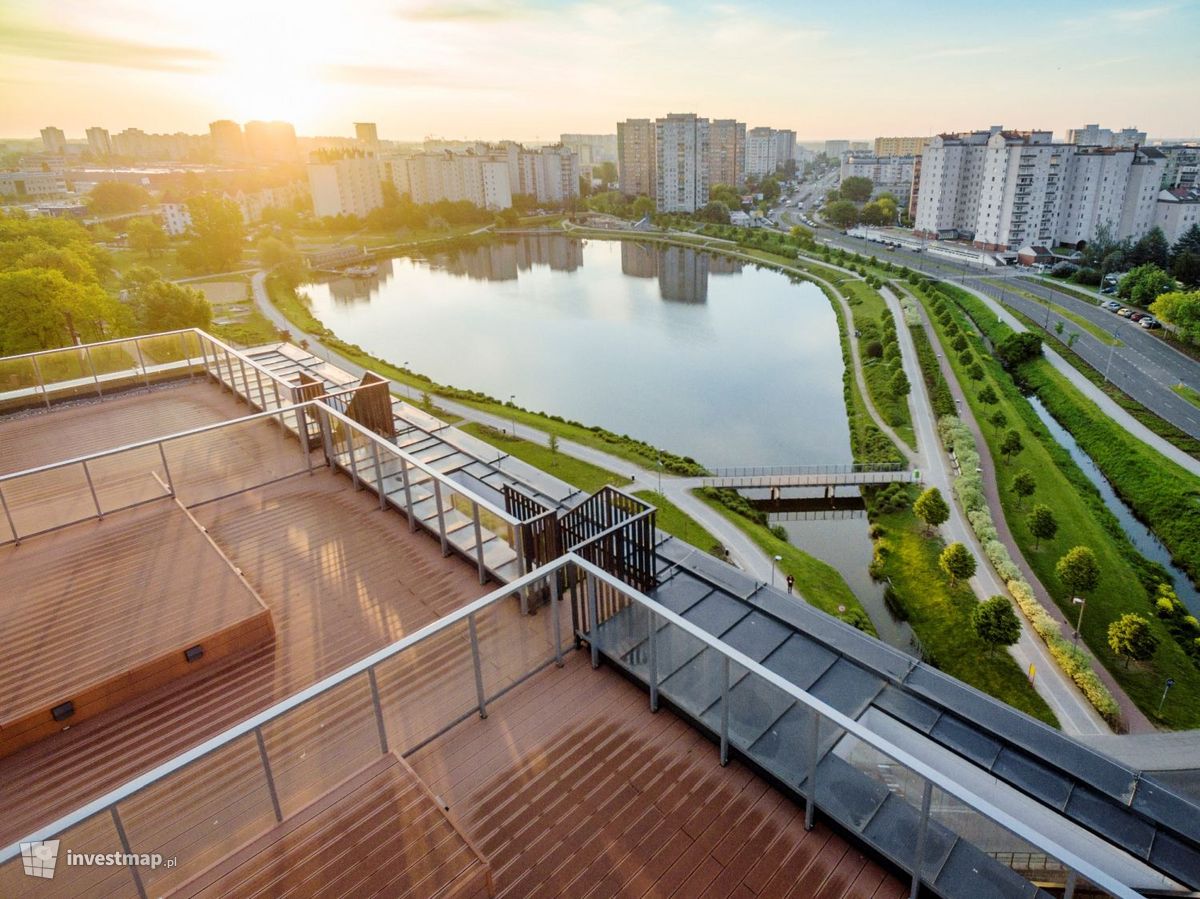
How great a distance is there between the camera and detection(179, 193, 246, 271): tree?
74.0m

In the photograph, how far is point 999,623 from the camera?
19.4 metres

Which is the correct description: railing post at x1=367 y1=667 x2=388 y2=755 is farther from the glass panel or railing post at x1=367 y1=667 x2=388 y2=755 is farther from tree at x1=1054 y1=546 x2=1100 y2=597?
tree at x1=1054 y1=546 x2=1100 y2=597

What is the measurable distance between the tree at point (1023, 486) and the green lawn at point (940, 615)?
4.07 meters

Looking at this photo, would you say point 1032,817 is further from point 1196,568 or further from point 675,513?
point 1196,568

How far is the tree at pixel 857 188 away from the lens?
125500 mm

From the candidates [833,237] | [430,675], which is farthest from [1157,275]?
[430,675]

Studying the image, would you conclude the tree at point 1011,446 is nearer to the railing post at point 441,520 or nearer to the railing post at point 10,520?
the railing post at point 441,520

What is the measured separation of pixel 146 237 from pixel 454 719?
8934 centimetres

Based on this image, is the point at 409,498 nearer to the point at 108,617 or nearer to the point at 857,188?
the point at 108,617

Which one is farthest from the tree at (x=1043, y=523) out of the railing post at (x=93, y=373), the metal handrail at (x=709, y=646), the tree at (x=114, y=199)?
the tree at (x=114, y=199)

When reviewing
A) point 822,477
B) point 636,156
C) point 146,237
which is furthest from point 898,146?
point 822,477

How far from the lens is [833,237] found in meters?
93.4

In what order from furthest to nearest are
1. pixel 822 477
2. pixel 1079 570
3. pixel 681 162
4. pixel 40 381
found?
pixel 681 162
pixel 822 477
pixel 1079 570
pixel 40 381

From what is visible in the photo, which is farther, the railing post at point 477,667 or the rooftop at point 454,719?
the railing post at point 477,667
